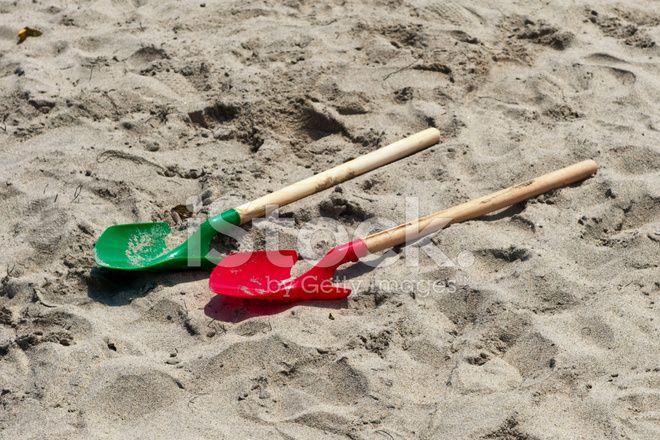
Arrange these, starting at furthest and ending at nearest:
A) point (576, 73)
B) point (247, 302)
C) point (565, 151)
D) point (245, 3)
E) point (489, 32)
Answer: point (245, 3) → point (489, 32) → point (576, 73) → point (565, 151) → point (247, 302)

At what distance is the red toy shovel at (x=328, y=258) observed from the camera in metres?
3.18

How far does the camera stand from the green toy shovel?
10.8ft

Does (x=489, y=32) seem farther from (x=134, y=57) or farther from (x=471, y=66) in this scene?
(x=134, y=57)

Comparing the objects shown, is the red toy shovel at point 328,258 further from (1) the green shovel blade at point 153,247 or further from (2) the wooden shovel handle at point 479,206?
(1) the green shovel blade at point 153,247

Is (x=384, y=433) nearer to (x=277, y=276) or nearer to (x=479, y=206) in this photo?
(x=277, y=276)

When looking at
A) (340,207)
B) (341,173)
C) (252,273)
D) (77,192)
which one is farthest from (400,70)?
(77,192)

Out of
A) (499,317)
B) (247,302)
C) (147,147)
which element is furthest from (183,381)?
(147,147)

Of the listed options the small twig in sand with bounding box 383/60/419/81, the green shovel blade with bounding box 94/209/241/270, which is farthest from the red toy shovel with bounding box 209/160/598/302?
the small twig in sand with bounding box 383/60/419/81

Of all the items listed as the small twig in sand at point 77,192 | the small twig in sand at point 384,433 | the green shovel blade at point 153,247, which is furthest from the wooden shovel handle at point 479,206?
the small twig in sand at point 77,192

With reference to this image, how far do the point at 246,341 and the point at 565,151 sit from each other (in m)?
1.51

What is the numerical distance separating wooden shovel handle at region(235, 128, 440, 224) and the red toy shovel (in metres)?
0.20

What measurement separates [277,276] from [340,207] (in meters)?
0.40

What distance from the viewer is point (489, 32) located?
441 cm

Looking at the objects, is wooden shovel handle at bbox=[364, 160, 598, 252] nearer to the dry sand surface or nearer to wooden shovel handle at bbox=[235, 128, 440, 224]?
the dry sand surface
